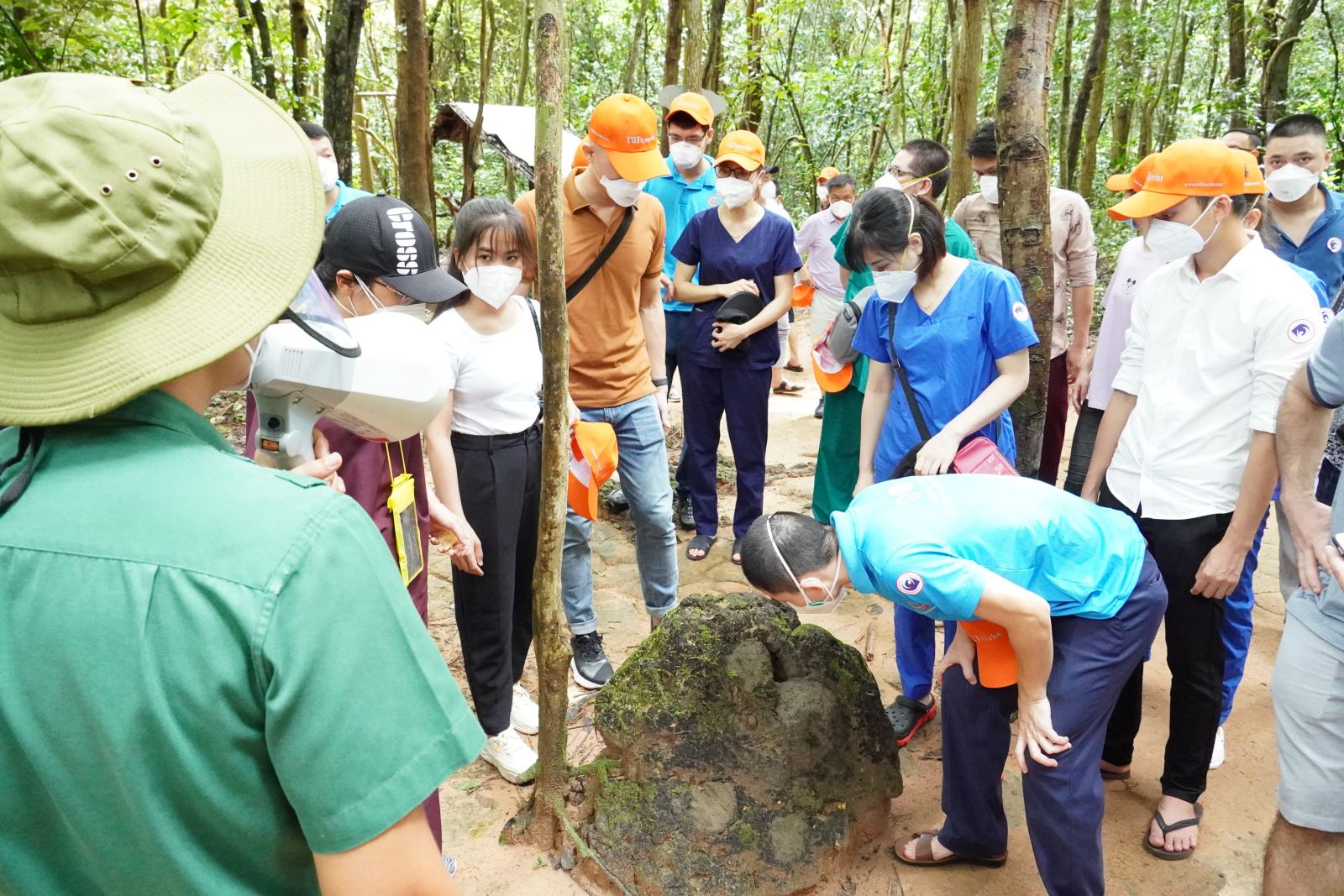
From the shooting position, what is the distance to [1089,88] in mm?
11062

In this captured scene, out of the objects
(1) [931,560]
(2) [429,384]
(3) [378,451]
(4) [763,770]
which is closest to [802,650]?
(4) [763,770]

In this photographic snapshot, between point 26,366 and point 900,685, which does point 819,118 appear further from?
point 26,366

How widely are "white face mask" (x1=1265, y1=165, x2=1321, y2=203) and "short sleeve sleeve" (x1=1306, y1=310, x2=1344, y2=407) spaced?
2.35 metres

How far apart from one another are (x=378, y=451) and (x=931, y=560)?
4.30 feet

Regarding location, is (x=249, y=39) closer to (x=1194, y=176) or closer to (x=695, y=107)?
(x=695, y=107)

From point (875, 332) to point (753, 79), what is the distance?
8.22 m

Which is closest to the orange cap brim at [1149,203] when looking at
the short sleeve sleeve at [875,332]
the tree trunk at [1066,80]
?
the short sleeve sleeve at [875,332]

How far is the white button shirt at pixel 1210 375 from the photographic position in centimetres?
246

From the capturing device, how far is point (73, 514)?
2.57 ft

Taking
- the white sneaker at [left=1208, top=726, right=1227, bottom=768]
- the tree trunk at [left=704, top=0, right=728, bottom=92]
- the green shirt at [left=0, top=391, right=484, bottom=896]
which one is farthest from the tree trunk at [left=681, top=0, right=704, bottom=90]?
the green shirt at [left=0, top=391, right=484, bottom=896]

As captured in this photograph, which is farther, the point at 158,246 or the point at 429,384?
the point at 429,384

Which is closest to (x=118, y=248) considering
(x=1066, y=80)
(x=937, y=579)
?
(x=937, y=579)

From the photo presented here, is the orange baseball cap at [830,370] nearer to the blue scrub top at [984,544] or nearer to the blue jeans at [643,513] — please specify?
the blue jeans at [643,513]

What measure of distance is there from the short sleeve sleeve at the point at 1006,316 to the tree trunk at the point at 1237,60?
7931mm
